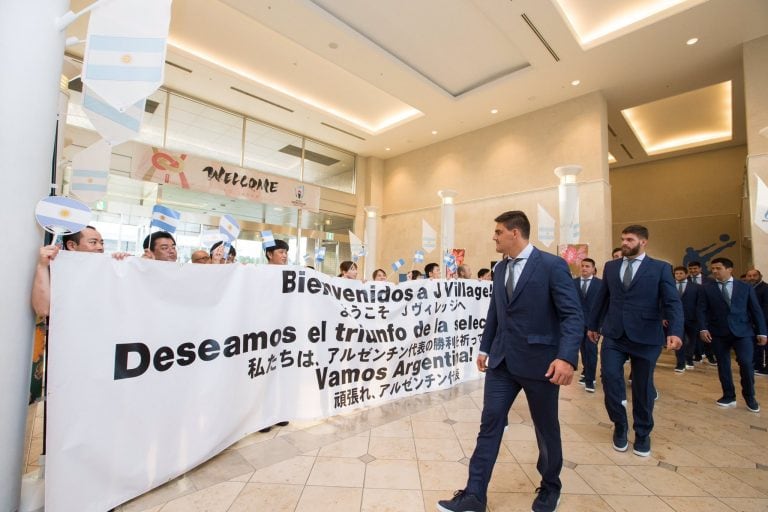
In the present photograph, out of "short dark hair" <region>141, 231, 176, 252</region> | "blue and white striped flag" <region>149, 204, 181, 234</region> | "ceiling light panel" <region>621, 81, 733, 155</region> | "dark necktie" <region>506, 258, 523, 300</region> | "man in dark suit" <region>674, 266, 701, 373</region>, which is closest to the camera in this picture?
"dark necktie" <region>506, 258, 523, 300</region>

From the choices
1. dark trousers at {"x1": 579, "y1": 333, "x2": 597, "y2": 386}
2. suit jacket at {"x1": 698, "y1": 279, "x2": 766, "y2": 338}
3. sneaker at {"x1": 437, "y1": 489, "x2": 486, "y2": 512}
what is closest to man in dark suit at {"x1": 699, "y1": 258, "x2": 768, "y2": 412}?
suit jacket at {"x1": 698, "y1": 279, "x2": 766, "y2": 338}

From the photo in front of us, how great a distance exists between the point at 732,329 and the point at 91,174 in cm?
634

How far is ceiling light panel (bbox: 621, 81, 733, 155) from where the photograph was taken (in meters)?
9.46

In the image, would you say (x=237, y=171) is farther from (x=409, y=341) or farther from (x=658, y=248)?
(x=658, y=248)

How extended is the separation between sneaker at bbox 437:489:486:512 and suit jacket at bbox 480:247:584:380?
0.69m

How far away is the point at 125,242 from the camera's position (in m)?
9.32

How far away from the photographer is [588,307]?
15.3 ft

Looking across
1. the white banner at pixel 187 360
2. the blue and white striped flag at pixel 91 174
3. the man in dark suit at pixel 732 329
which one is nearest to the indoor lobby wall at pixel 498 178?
the man in dark suit at pixel 732 329

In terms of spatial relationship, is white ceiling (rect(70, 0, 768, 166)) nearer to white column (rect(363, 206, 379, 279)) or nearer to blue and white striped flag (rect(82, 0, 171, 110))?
white column (rect(363, 206, 379, 279))

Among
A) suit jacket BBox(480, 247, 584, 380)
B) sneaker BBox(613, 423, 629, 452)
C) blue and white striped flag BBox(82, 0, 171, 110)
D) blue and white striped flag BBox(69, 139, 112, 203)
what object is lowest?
sneaker BBox(613, 423, 629, 452)

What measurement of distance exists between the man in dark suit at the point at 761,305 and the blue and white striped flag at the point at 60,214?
26.7ft

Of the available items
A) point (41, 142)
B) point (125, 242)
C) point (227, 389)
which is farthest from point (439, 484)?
point (125, 242)

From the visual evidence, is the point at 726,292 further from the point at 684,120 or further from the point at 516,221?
the point at 684,120

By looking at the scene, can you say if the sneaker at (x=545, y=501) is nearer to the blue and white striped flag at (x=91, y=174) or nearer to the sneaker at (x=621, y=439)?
the sneaker at (x=621, y=439)
